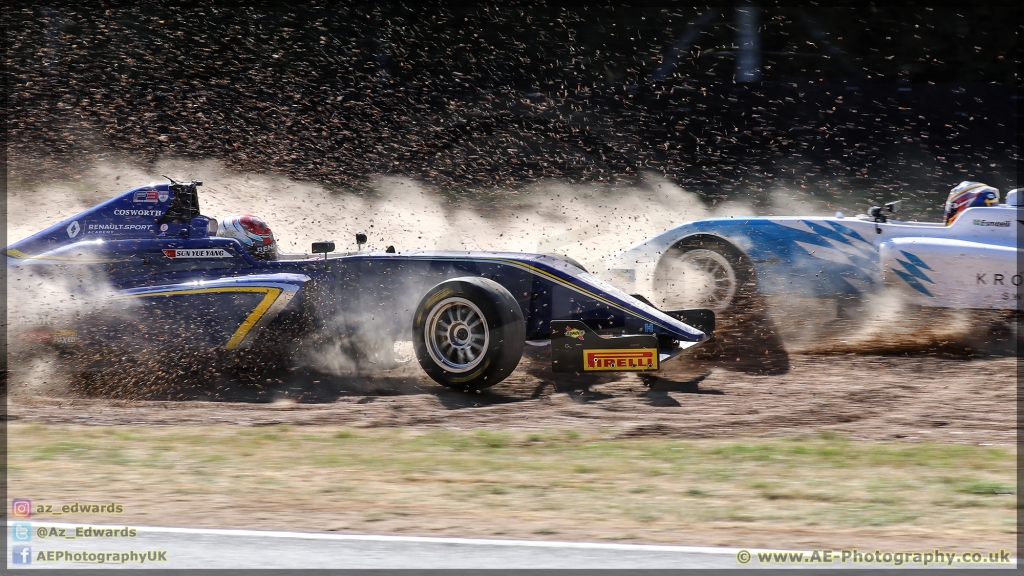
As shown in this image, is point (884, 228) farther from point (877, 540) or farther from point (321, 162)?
point (321, 162)

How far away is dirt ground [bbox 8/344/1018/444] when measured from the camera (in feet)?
20.5

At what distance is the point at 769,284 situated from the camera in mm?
9586

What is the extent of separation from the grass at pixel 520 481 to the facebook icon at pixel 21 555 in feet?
1.59

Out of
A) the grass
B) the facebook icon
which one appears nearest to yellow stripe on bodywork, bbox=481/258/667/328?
the grass

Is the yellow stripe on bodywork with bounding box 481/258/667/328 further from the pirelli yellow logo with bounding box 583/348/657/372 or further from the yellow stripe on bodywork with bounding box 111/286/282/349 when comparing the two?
the yellow stripe on bodywork with bounding box 111/286/282/349

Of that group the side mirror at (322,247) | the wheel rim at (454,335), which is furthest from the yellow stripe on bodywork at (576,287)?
the side mirror at (322,247)

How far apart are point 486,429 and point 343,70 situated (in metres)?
13.7

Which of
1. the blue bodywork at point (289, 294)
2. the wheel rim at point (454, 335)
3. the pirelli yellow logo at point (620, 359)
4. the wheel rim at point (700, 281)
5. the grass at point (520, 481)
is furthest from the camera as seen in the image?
the wheel rim at point (700, 281)

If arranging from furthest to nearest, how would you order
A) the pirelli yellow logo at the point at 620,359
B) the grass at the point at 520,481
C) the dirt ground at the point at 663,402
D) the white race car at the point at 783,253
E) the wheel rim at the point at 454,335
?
the white race car at the point at 783,253 → the wheel rim at the point at 454,335 → the pirelli yellow logo at the point at 620,359 → the dirt ground at the point at 663,402 → the grass at the point at 520,481

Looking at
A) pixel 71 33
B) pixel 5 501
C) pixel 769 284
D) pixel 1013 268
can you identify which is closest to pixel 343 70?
pixel 71 33

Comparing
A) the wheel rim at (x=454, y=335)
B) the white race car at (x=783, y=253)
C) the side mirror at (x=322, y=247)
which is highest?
the side mirror at (x=322, y=247)

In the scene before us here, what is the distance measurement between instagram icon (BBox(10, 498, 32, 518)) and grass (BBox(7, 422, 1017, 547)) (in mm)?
92

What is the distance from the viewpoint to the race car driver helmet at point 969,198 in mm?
9359

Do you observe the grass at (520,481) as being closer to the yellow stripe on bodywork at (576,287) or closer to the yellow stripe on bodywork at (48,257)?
the yellow stripe on bodywork at (576,287)
